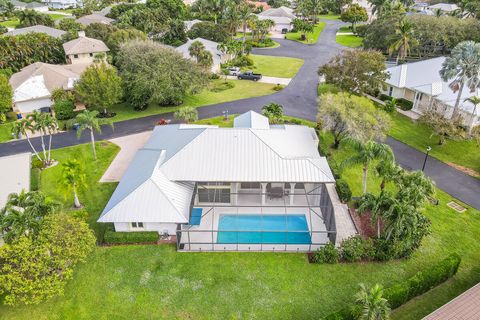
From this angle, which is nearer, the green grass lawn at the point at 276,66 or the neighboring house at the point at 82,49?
the neighboring house at the point at 82,49

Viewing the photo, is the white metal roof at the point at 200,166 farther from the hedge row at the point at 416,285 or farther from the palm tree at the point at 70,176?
the hedge row at the point at 416,285

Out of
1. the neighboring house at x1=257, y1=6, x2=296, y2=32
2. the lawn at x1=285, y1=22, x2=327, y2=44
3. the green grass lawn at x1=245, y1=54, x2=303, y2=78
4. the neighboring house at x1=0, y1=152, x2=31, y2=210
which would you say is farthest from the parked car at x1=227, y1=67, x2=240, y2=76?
the neighboring house at x1=257, y1=6, x2=296, y2=32

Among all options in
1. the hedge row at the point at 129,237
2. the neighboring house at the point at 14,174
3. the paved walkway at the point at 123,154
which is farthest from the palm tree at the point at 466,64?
the neighboring house at the point at 14,174

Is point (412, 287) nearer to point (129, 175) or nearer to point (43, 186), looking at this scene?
point (129, 175)

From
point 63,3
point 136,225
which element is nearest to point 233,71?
point 136,225

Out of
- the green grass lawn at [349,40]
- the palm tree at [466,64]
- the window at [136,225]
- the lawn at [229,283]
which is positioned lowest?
the lawn at [229,283]

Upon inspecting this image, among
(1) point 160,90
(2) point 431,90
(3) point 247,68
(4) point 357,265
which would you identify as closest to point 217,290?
(4) point 357,265

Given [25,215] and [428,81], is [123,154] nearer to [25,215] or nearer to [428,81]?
[25,215]
